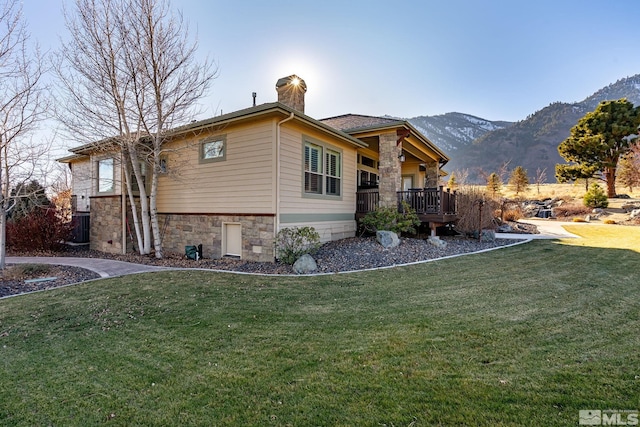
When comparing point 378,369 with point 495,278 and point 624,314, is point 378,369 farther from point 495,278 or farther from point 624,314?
point 495,278

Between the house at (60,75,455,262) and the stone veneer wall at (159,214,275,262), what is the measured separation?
0.03 metres

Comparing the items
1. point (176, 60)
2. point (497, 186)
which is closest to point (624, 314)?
point (176, 60)

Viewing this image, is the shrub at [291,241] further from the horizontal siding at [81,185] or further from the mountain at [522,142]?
the mountain at [522,142]

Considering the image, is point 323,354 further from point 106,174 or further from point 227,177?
point 106,174

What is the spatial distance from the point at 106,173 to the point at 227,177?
17.1 feet

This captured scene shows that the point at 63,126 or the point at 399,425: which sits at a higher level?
the point at 63,126

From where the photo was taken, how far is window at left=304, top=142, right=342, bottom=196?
8.93m

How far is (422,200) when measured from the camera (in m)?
10.5

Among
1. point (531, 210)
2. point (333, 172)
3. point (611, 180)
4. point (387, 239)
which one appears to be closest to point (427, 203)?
point (387, 239)

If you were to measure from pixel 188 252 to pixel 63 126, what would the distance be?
15.3 feet

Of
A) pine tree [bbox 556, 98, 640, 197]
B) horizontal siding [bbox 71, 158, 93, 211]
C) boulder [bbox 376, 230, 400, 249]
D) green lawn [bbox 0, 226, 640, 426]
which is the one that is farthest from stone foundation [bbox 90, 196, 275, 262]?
pine tree [bbox 556, 98, 640, 197]

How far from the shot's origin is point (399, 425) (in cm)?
188

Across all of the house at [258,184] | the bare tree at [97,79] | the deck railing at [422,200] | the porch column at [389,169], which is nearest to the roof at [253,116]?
the house at [258,184]

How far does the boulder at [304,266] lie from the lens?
666cm
